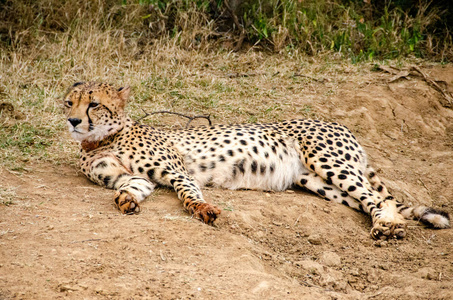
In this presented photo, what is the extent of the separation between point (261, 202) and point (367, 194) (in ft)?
3.19

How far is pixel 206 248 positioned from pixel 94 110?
1734mm

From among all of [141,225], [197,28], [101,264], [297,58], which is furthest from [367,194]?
[197,28]

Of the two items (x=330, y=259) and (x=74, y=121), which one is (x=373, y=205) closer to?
(x=330, y=259)

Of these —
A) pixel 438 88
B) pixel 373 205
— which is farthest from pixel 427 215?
pixel 438 88

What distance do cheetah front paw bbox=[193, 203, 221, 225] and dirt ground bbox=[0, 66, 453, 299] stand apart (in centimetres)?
9

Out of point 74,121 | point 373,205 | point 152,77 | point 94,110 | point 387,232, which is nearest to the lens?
point 387,232

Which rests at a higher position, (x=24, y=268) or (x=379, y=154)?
(x=24, y=268)

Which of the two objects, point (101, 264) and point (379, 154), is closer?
point (101, 264)

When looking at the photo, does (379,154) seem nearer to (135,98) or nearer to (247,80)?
(247,80)

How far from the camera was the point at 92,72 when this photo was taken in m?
6.94

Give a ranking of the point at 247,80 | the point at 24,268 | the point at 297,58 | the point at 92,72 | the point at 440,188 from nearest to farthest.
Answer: the point at 24,268
the point at 440,188
the point at 92,72
the point at 247,80
the point at 297,58

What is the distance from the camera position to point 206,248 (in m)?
3.52

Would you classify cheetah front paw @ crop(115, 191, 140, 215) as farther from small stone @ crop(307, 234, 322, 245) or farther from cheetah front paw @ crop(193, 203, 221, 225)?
small stone @ crop(307, 234, 322, 245)

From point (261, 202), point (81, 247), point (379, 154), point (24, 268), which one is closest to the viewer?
point (24, 268)
